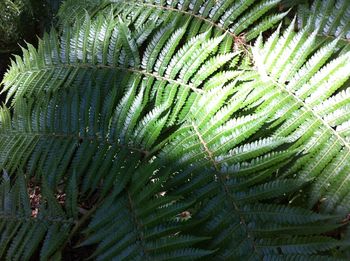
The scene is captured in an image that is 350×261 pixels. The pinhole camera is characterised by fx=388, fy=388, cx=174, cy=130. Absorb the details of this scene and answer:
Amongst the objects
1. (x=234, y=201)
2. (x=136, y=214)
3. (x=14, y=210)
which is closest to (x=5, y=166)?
(x=14, y=210)

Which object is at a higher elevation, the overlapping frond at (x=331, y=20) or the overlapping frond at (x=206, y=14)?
the overlapping frond at (x=206, y=14)

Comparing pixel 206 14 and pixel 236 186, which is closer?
pixel 236 186

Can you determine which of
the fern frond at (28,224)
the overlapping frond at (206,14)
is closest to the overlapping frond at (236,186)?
the overlapping frond at (206,14)

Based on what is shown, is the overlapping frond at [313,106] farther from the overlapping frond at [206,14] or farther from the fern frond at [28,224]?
the fern frond at [28,224]

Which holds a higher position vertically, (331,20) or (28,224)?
(331,20)

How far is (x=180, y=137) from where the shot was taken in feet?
6.58

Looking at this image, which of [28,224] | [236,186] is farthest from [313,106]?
[28,224]

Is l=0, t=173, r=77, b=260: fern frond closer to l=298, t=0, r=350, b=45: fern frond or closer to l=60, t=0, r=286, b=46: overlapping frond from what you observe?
l=60, t=0, r=286, b=46: overlapping frond

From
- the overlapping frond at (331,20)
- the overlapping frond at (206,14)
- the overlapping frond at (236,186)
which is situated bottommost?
the overlapping frond at (236,186)

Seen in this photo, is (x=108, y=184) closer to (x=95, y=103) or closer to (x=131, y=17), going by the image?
(x=95, y=103)

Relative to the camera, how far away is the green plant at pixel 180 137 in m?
1.74

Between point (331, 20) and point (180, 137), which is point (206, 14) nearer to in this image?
point (331, 20)

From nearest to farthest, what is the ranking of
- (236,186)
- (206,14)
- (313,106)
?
(236,186), (313,106), (206,14)

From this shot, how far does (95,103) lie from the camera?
230cm
